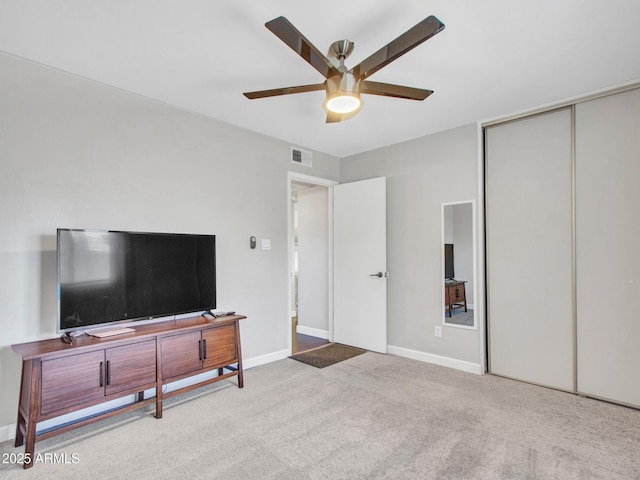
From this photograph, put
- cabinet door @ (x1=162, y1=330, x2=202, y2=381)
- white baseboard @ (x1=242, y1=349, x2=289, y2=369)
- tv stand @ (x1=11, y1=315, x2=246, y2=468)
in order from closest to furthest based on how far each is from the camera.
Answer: tv stand @ (x1=11, y1=315, x2=246, y2=468), cabinet door @ (x1=162, y1=330, x2=202, y2=381), white baseboard @ (x1=242, y1=349, x2=289, y2=369)

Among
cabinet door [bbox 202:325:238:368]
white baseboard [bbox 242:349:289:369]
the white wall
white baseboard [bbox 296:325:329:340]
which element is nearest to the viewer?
cabinet door [bbox 202:325:238:368]

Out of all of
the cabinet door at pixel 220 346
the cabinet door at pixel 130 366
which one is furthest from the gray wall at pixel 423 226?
the cabinet door at pixel 130 366

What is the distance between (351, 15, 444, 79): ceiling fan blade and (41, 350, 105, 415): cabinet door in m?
2.54

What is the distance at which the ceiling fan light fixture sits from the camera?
2.08 metres

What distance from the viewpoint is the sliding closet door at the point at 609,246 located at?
2.71 m

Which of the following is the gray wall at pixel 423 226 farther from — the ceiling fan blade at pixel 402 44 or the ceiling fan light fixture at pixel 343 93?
the ceiling fan blade at pixel 402 44

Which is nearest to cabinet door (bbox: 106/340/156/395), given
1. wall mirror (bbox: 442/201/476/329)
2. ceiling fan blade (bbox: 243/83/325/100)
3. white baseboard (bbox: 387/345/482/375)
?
ceiling fan blade (bbox: 243/83/325/100)

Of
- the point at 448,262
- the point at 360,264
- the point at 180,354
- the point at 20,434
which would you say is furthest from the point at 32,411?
the point at 448,262

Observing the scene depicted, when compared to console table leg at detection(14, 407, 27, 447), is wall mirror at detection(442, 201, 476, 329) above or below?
above

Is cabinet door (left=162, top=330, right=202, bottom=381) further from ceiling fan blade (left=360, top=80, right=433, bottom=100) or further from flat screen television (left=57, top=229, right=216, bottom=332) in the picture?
ceiling fan blade (left=360, top=80, right=433, bottom=100)

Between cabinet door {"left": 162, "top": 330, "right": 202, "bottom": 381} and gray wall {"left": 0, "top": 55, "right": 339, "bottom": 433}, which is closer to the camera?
gray wall {"left": 0, "top": 55, "right": 339, "bottom": 433}

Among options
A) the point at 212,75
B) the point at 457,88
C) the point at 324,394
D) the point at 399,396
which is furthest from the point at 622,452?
the point at 212,75

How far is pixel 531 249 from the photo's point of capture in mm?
3236

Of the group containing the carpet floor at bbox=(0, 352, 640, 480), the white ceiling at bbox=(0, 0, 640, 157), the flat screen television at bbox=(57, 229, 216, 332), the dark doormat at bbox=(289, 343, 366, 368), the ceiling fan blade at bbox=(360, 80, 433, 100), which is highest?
the white ceiling at bbox=(0, 0, 640, 157)
